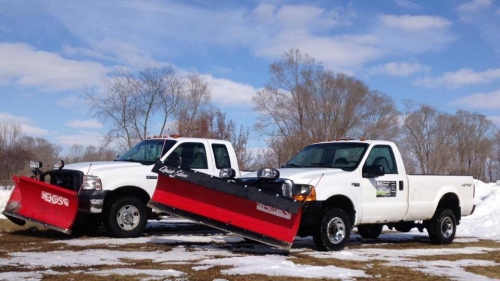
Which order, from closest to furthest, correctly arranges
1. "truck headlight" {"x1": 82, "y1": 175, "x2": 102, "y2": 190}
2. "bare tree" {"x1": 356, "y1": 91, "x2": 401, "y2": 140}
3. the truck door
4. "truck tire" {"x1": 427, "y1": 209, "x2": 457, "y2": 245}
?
the truck door, "truck headlight" {"x1": 82, "y1": 175, "x2": 102, "y2": 190}, "truck tire" {"x1": 427, "y1": 209, "x2": 457, "y2": 245}, "bare tree" {"x1": 356, "y1": 91, "x2": 401, "y2": 140}

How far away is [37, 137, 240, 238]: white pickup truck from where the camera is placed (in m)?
11.0

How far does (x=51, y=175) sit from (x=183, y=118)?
25.2m

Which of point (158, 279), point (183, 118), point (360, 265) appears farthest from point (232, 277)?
point (183, 118)

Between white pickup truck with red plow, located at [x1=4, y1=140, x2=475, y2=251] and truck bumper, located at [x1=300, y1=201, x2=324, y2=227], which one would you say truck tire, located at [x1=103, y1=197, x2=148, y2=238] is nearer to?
white pickup truck with red plow, located at [x1=4, y1=140, x2=475, y2=251]

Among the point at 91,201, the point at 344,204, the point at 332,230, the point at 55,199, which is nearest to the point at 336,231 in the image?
the point at 332,230

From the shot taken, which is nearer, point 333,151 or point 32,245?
point 32,245

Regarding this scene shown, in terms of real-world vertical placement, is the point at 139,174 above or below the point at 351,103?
below

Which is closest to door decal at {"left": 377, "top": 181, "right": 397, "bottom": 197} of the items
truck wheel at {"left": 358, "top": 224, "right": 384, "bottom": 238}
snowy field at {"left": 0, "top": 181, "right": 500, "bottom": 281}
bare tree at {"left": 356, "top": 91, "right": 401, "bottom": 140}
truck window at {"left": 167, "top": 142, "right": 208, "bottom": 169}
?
snowy field at {"left": 0, "top": 181, "right": 500, "bottom": 281}

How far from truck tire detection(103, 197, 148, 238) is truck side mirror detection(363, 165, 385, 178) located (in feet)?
14.3

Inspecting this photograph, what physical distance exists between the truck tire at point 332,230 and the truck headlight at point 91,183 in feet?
13.9

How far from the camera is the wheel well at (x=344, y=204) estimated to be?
32.6 feet

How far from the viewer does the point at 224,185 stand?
29.8 ft

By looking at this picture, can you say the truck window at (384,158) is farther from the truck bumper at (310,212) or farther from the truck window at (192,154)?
the truck window at (192,154)

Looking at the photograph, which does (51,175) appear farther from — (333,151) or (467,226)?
(467,226)
